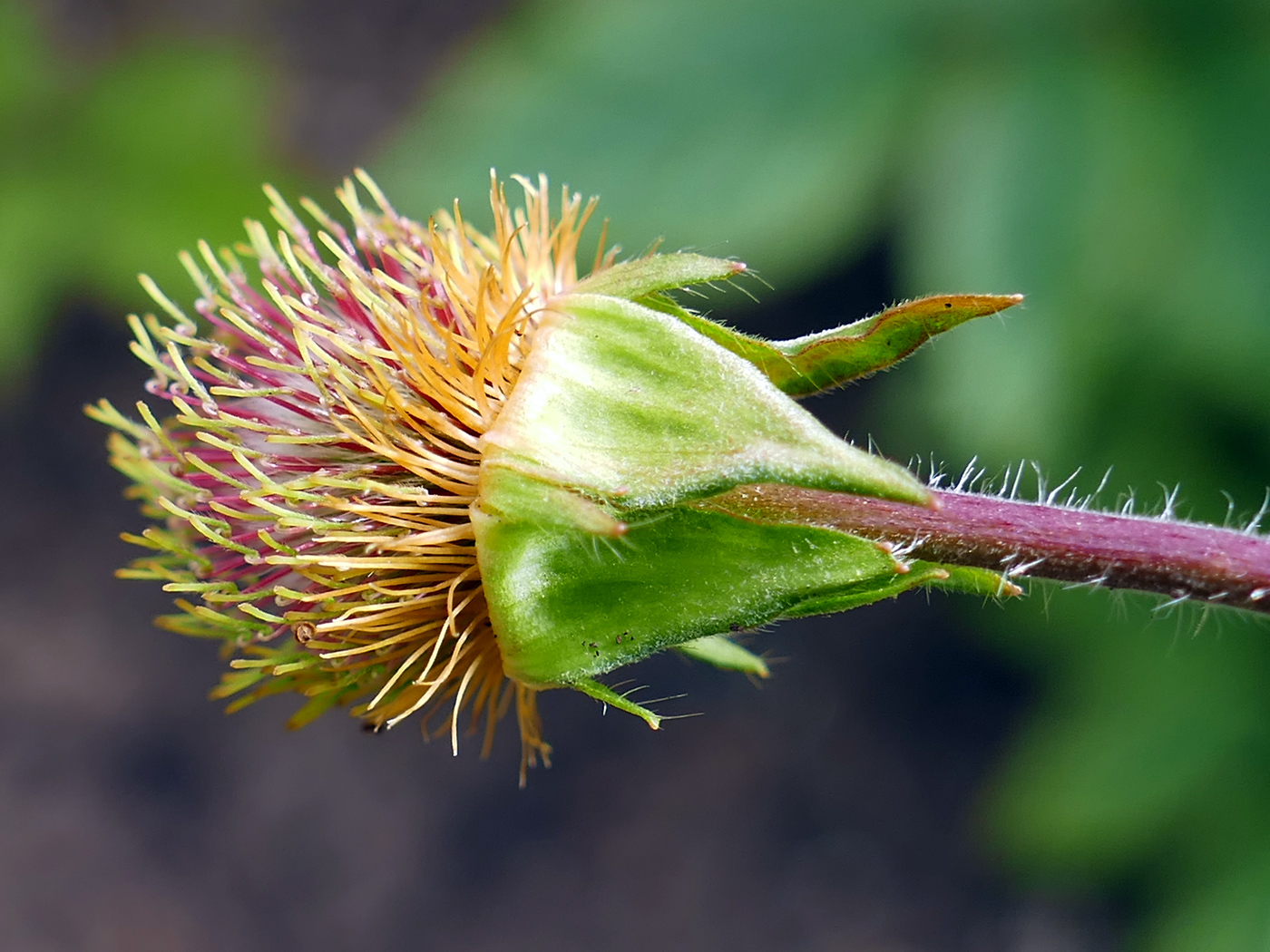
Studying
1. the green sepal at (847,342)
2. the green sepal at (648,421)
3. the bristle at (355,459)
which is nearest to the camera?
the green sepal at (648,421)

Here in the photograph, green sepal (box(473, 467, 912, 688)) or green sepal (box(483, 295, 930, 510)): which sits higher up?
green sepal (box(483, 295, 930, 510))

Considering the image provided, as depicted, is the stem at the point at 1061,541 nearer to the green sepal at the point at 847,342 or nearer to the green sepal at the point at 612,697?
the green sepal at the point at 847,342

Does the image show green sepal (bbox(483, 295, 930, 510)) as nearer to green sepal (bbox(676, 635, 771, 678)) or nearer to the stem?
the stem

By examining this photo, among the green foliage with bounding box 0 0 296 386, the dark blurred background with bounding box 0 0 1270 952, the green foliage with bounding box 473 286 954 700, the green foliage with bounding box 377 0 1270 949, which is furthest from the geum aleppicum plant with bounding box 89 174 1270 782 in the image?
the green foliage with bounding box 0 0 296 386

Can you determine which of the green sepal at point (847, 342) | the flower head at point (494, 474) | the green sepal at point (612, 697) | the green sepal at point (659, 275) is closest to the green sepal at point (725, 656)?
the flower head at point (494, 474)

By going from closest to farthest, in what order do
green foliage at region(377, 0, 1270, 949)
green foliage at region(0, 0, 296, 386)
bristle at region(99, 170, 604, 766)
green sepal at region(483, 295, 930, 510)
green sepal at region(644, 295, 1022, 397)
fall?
1. green sepal at region(483, 295, 930, 510)
2. green sepal at region(644, 295, 1022, 397)
3. bristle at region(99, 170, 604, 766)
4. green foliage at region(377, 0, 1270, 949)
5. green foliage at region(0, 0, 296, 386)

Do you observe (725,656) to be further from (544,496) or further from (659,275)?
(659,275)
